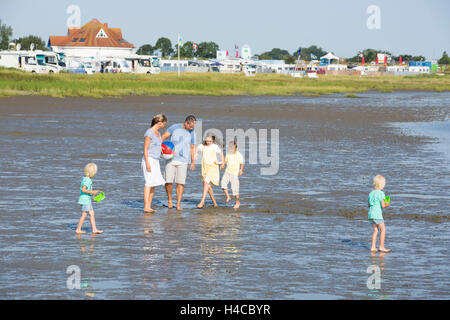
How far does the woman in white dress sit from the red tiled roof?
116565mm

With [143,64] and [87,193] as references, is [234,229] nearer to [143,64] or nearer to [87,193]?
[87,193]

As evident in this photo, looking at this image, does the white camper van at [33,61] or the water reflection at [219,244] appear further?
the white camper van at [33,61]

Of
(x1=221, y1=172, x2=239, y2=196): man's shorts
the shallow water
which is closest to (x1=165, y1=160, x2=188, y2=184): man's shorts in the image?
the shallow water

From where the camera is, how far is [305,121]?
35.9 meters

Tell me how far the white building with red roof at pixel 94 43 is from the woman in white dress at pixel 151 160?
372ft

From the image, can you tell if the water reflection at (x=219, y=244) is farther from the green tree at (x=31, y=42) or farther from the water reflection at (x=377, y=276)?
the green tree at (x=31, y=42)

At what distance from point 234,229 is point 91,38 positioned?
396 feet

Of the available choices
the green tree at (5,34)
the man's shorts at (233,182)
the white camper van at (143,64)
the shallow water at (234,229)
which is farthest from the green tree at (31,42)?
the man's shorts at (233,182)

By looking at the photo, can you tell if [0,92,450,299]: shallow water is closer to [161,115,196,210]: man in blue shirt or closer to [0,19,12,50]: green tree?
[161,115,196,210]: man in blue shirt

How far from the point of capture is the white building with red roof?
127 meters

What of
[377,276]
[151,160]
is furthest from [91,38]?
[377,276]

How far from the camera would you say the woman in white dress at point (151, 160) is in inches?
511

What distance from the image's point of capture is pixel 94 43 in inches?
5015
